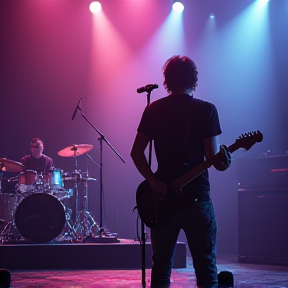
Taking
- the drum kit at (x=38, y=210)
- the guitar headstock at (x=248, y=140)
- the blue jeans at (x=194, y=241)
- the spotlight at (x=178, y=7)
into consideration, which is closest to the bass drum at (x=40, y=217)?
the drum kit at (x=38, y=210)

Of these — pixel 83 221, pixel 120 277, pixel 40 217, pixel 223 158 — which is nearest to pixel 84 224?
pixel 83 221

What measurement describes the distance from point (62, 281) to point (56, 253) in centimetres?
141

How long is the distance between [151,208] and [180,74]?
76cm

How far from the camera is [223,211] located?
963cm

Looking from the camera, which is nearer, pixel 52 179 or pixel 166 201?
pixel 166 201

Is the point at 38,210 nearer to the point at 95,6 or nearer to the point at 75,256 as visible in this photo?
the point at 75,256

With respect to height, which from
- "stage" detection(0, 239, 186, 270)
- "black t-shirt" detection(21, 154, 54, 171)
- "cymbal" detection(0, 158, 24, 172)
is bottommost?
"stage" detection(0, 239, 186, 270)

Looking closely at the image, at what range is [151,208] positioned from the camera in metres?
2.83

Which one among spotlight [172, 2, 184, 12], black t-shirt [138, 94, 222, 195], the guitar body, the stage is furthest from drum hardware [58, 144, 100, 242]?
black t-shirt [138, 94, 222, 195]

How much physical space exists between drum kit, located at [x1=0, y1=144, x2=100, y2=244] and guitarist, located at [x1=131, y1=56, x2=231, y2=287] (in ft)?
15.4

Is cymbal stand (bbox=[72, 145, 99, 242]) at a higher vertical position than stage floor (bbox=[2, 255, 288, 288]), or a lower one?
higher

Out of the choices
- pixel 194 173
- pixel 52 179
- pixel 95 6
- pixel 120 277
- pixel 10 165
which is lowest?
pixel 120 277

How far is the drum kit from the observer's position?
24.1ft

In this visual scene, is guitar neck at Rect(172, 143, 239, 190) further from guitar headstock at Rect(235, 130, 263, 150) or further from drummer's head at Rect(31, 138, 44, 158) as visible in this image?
drummer's head at Rect(31, 138, 44, 158)
